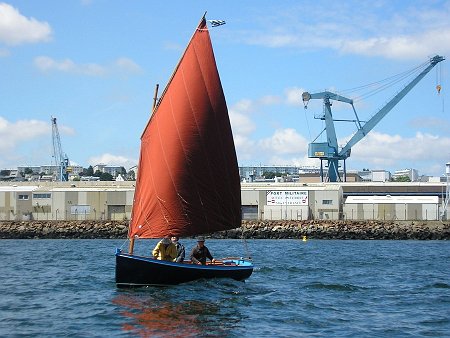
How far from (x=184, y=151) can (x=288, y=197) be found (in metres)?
72.9

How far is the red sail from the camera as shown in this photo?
94.4ft

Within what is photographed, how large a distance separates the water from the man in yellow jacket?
141 centimetres

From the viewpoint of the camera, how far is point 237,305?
25578 mm

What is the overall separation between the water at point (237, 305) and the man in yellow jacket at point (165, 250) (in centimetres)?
→ 141

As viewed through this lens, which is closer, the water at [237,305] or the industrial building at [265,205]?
the water at [237,305]

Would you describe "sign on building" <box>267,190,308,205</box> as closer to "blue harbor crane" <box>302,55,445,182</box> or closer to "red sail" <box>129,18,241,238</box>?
"blue harbor crane" <box>302,55,445,182</box>

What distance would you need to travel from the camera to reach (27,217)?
102 metres

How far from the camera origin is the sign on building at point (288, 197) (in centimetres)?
10086

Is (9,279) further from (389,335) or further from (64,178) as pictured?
(64,178)

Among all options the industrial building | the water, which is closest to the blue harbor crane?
the industrial building

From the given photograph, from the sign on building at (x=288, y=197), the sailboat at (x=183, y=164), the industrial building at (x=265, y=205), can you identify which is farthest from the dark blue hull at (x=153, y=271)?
the sign on building at (x=288, y=197)

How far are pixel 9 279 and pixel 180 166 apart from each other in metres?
11.0

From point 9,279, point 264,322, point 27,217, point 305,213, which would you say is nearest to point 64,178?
point 27,217

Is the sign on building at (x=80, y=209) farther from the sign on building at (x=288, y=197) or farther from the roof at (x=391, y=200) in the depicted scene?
the roof at (x=391, y=200)
